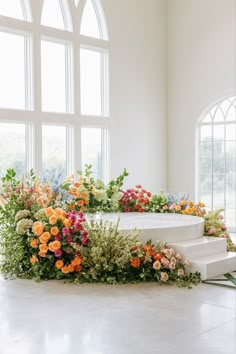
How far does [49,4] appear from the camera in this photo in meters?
8.82

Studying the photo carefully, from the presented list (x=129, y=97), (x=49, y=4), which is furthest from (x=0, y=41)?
(x=129, y=97)

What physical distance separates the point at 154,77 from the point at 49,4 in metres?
2.63

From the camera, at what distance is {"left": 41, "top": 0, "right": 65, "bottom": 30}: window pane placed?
28.7 ft

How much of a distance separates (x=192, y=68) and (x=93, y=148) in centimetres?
251

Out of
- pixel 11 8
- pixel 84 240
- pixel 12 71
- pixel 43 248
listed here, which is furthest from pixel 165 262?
pixel 11 8

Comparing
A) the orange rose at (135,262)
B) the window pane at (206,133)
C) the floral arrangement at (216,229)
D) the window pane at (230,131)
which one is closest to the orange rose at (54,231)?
the orange rose at (135,262)

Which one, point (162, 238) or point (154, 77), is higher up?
point (154, 77)

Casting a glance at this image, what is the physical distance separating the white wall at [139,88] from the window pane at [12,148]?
190cm

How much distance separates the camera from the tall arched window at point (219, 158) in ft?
32.6

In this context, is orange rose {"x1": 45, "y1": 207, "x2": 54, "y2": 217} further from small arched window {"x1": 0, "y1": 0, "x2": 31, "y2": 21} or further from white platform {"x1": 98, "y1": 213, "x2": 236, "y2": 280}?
small arched window {"x1": 0, "y1": 0, "x2": 31, "y2": 21}

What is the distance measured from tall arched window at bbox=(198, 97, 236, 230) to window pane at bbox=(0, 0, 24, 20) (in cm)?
388

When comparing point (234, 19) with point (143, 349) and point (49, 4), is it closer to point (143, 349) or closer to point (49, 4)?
point (49, 4)

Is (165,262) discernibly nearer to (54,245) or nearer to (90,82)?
(54,245)

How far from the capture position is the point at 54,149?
8938 mm
